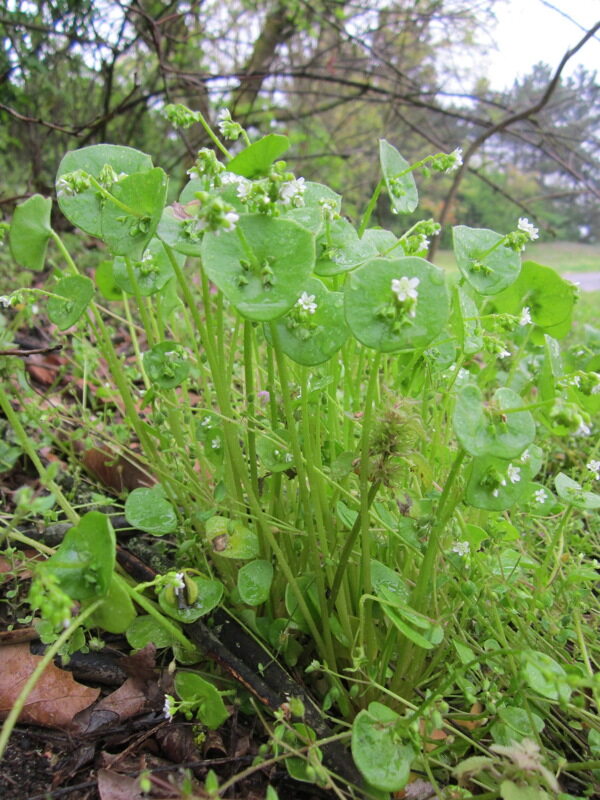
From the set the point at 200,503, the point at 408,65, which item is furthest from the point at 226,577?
the point at 408,65

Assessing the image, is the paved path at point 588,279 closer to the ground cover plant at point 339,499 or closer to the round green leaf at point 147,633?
the ground cover plant at point 339,499

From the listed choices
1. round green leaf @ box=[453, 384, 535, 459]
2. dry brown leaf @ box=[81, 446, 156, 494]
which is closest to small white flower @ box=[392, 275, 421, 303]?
round green leaf @ box=[453, 384, 535, 459]

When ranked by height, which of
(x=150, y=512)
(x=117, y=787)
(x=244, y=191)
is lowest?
(x=117, y=787)

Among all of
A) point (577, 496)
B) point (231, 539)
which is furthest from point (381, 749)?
point (577, 496)

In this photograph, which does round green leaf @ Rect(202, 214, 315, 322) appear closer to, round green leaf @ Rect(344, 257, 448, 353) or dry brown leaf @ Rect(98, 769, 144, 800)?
round green leaf @ Rect(344, 257, 448, 353)

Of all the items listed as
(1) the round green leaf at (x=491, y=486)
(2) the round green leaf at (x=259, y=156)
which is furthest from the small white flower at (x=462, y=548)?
(2) the round green leaf at (x=259, y=156)

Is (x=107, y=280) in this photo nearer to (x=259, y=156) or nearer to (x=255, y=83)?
(x=259, y=156)

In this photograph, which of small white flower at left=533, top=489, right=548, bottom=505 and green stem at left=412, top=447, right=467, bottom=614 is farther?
small white flower at left=533, top=489, right=548, bottom=505

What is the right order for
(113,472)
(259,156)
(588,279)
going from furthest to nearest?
(588,279), (113,472), (259,156)
